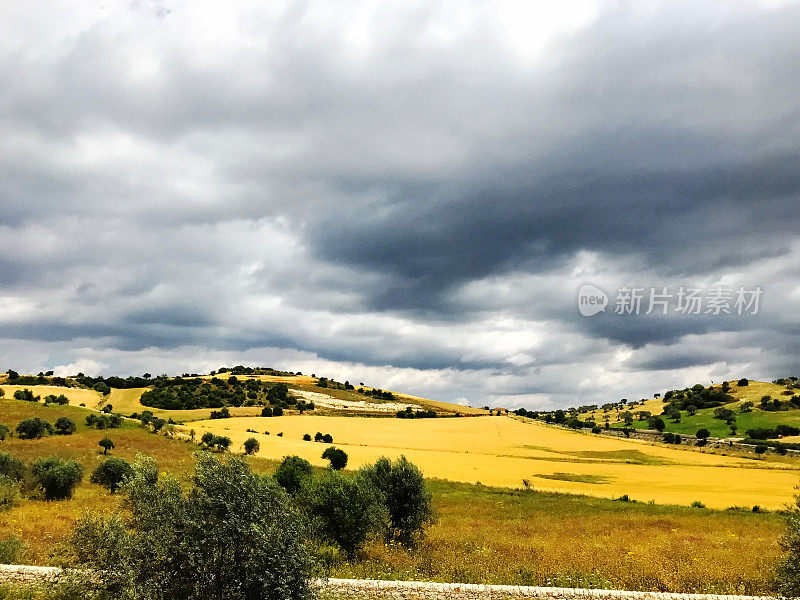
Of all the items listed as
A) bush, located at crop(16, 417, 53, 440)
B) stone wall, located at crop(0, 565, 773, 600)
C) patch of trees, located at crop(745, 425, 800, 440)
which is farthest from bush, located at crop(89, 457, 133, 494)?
patch of trees, located at crop(745, 425, 800, 440)

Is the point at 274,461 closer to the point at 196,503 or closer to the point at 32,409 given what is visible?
the point at 32,409

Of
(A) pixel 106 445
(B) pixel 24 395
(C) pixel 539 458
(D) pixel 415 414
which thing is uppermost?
(B) pixel 24 395

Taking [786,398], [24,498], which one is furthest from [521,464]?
[786,398]

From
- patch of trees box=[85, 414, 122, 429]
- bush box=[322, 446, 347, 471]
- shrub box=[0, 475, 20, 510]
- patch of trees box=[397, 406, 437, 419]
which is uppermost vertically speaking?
shrub box=[0, 475, 20, 510]

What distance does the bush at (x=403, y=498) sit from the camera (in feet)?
110

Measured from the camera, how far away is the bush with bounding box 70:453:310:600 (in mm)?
13445

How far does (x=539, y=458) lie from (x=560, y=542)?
2415 inches

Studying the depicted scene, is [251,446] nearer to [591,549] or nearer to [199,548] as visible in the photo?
[591,549]

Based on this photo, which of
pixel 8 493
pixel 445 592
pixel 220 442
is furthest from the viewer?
pixel 220 442

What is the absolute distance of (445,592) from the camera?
19.5m

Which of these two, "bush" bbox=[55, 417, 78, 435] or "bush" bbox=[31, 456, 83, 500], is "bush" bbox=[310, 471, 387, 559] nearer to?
"bush" bbox=[31, 456, 83, 500]

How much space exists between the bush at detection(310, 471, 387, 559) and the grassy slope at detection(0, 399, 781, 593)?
54.9 inches

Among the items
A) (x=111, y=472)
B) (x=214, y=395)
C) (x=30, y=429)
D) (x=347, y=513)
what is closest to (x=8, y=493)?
(x=111, y=472)

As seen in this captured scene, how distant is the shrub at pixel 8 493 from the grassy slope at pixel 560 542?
812 mm
